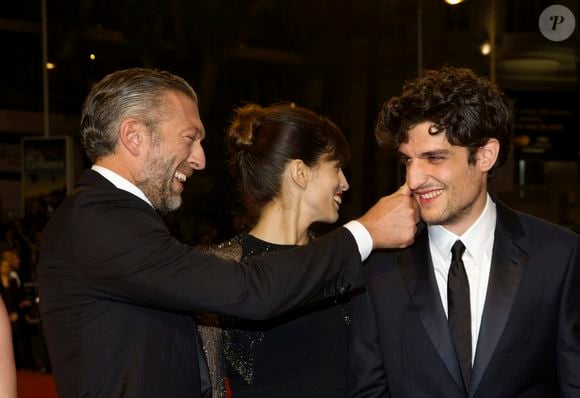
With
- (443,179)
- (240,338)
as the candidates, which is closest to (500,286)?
(443,179)

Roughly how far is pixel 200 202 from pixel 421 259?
6004 mm

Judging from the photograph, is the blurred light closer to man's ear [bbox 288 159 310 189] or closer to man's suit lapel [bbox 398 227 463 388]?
man's ear [bbox 288 159 310 189]

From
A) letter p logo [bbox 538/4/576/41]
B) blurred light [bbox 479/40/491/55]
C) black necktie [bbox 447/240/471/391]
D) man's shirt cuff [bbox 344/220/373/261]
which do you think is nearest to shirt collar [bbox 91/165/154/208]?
man's shirt cuff [bbox 344/220/373/261]

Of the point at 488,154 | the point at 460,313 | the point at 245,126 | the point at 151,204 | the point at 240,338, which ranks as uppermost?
the point at 245,126

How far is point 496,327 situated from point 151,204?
0.93m

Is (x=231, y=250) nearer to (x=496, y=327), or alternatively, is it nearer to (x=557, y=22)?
(x=496, y=327)

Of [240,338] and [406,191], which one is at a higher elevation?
[406,191]

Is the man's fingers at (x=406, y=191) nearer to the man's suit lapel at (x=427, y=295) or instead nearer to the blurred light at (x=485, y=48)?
the man's suit lapel at (x=427, y=295)

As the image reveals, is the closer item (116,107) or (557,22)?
(116,107)

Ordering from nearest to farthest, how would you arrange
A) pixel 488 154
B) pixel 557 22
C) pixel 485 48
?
pixel 488 154
pixel 557 22
pixel 485 48

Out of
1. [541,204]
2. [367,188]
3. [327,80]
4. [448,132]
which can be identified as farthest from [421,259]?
[327,80]

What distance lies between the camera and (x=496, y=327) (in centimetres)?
225

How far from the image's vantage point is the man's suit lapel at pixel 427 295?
226 centimetres

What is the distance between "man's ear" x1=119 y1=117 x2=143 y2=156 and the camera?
84.4 inches
